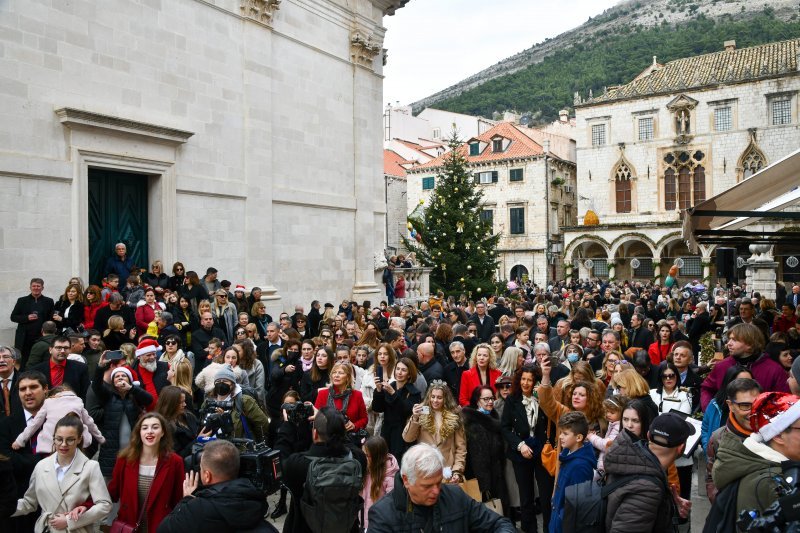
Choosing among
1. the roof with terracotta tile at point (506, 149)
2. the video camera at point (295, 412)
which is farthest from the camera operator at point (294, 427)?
the roof with terracotta tile at point (506, 149)

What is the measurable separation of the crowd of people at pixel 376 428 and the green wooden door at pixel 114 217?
2.79 metres

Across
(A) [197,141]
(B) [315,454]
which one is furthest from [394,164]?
(B) [315,454]

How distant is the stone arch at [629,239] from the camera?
45906 millimetres

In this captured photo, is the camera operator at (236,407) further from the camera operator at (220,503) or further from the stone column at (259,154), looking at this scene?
the stone column at (259,154)

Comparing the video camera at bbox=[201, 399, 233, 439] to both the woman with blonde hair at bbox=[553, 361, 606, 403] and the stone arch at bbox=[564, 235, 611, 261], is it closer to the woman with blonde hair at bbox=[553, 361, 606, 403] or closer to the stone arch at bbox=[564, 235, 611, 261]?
the woman with blonde hair at bbox=[553, 361, 606, 403]

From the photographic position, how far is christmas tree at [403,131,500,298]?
2800 centimetres

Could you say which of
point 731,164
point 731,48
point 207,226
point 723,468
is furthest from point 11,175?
point 731,48

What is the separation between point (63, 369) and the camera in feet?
23.0

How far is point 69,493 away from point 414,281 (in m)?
17.5

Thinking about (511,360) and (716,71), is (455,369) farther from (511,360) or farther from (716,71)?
(716,71)

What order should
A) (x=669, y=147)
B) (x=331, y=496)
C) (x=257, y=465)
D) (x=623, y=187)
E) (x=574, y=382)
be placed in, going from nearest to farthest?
(x=257, y=465) → (x=331, y=496) → (x=574, y=382) → (x=669, y=147) → (x=623, y=187)

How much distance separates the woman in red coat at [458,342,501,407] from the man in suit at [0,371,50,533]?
14.0ft

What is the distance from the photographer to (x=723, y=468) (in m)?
3.44

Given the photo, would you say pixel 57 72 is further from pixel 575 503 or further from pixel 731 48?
pixel 731 48
